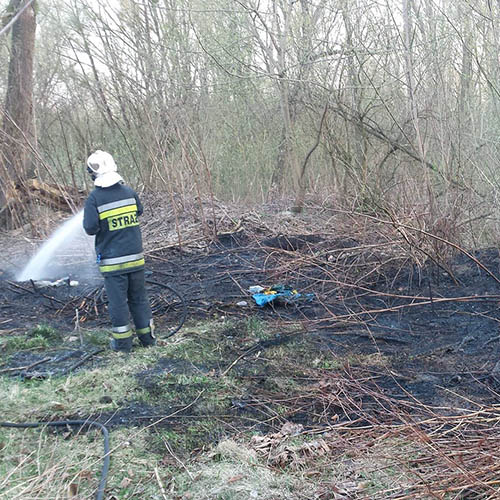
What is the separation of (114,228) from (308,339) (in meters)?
2.20

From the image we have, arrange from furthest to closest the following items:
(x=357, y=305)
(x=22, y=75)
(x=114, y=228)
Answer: (x=22, y=75), (x=357, y=305), (x=114, y=228)

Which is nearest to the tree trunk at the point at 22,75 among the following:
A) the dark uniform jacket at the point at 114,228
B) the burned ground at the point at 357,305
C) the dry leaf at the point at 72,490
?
the burned ground at the point at 357,305

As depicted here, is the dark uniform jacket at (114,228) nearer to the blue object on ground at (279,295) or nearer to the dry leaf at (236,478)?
the blue object on ground at (279,295)

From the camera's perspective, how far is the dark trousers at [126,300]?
18.1 ft

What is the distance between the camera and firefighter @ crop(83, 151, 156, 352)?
541 cm

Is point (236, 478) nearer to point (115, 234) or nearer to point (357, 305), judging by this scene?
point (115, 234)

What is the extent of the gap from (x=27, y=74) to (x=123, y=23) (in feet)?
10.8

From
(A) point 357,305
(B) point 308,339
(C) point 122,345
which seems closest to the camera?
(C) point 122,345

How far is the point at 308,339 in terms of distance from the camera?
5930 mm

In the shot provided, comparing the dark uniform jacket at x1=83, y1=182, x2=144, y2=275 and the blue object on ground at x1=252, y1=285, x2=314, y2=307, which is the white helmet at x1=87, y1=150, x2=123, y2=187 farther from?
the blue object on ground at x1=252, y1=285, x2=314, y2=307

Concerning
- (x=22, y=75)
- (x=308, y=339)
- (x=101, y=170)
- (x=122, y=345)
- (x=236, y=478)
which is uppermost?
(x=22, y=75)

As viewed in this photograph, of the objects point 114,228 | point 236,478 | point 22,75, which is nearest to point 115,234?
point 114,228

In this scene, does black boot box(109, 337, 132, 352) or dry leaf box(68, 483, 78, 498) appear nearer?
dry leaf box(68, 483, 78, 498)

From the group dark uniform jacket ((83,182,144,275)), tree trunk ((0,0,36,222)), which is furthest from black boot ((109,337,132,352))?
tree trunk ((0,0,36,222))
